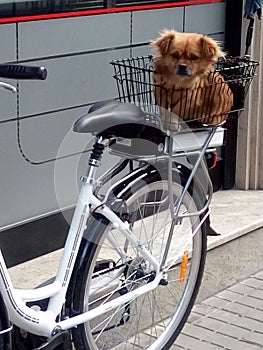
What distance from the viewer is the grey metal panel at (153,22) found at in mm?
4945

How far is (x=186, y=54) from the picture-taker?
336cm

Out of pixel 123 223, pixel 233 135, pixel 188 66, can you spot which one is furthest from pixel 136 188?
pixel 233 135

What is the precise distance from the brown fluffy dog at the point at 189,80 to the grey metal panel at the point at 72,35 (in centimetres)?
99

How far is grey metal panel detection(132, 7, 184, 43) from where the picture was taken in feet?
16.2

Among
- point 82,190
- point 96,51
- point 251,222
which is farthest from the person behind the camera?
point 251,222

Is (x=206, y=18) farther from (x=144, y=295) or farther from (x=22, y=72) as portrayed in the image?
(x=22, y=72)

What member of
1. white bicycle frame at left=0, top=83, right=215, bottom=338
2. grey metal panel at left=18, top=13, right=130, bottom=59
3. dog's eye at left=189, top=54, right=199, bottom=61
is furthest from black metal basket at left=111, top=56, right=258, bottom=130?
grey metal panel at left=18, top=13, right=130, bottom=59

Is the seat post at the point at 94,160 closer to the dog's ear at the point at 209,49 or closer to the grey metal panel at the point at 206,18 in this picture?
the dog's ear at the point at 209,49

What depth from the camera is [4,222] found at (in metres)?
4.28

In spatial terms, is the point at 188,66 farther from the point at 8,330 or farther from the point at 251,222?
the point at 251,222

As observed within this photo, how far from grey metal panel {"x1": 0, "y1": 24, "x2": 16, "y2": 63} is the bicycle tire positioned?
1143 mm

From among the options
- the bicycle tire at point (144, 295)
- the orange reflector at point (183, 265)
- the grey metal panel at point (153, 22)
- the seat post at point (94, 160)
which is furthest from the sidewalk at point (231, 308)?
the seat post at point (94, 160)

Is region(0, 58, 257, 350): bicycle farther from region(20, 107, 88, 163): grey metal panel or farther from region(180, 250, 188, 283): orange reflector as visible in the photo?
region(20, 107, 88, 163): grey metal panel

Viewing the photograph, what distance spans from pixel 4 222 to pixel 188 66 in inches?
→ 57.3
